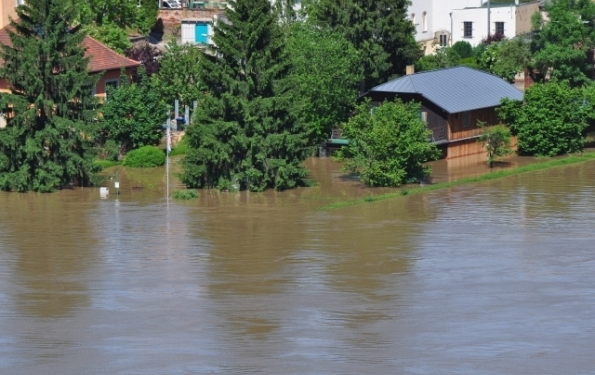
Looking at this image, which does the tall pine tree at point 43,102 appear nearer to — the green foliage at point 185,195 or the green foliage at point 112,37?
the green foliage at point 185,195

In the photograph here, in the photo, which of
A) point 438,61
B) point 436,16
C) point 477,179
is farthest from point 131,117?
point 436,16

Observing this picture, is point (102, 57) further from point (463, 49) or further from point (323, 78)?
point (463, 49)

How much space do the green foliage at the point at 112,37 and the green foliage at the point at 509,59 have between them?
1838 cm

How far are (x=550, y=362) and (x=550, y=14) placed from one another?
39526 mm

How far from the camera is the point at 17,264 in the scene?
38750mm

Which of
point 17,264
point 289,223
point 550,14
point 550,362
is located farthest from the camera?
point 550,14

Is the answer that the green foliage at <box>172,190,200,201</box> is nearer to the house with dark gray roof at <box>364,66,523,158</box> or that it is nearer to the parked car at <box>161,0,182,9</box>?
the house with dark gray roof at <box>364,66,523,158</box>

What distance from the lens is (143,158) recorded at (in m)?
55.0

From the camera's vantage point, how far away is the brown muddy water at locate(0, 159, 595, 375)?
2970cm

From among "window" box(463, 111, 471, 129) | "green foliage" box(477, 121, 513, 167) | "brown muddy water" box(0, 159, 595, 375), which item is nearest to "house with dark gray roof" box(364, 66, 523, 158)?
"window" box(463, 111, 471, 129)

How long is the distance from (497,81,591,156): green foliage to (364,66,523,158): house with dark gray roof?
1.17 metres

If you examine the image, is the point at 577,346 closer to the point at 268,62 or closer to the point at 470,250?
the point at 470,250

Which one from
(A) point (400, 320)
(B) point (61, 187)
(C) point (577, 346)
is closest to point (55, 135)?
(B) point (61, 187)

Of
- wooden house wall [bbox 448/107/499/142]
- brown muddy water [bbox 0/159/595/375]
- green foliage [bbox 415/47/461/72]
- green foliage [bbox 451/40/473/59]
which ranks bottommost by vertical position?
brown muddy water [bbox 0/159/595/375]
